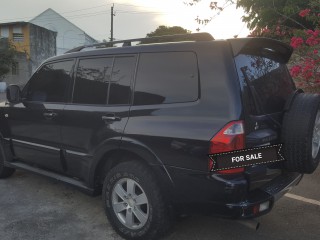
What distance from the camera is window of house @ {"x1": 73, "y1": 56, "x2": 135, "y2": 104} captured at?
3.67 m

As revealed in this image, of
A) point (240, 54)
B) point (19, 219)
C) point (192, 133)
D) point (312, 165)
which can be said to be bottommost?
point (19, 219)

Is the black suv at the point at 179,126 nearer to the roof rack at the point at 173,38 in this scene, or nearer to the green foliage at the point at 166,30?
the roof rack at the point at 173,38

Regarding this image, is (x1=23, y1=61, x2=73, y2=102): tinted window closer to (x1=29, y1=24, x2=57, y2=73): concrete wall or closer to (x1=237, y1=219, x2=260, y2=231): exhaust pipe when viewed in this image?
(x1=237, y1=219, x2=260, y2=231): exhaust pipe

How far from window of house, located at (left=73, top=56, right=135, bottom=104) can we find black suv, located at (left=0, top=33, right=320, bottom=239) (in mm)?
11

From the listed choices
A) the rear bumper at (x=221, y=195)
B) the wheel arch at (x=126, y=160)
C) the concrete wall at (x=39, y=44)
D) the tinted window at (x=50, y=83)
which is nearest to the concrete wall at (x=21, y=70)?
the concrete wall at (x=39, y=44)

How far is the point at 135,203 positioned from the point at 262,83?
61.2 inches

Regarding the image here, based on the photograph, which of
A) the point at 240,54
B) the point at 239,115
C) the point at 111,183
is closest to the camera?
the point at 239,115

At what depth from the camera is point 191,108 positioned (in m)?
3.10

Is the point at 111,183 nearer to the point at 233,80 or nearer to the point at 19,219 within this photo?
the point at 19,219

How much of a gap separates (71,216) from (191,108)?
6.59 ft

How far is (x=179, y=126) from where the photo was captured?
3.11 m

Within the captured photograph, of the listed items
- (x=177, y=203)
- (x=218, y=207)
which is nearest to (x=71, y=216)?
(x=177, y=203)

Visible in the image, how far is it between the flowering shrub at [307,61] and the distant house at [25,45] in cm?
3119

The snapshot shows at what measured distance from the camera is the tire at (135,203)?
10.8ft
